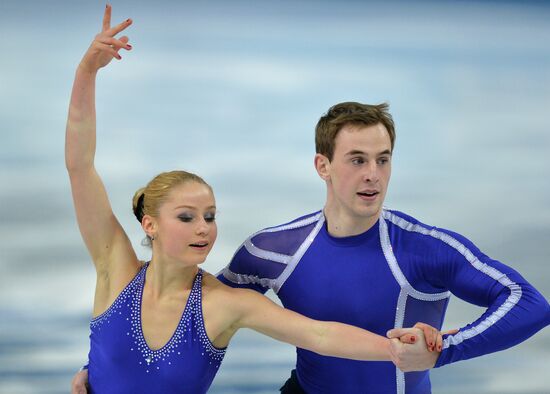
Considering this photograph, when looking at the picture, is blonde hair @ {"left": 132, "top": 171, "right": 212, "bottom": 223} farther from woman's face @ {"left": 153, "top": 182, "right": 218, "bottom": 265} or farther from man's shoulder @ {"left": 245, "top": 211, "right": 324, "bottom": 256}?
man's shoulder @ {"left": 245, "top": 211, "right": 324, "bottom": 256}

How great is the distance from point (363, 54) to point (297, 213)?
2.73 metres

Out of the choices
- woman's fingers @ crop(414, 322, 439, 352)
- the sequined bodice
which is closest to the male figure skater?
woman's fingers @ crop(414, 322, 439, 352)

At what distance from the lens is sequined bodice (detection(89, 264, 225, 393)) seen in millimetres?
3430

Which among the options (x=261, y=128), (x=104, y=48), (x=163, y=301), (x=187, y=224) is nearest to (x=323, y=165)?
(x=187, y=224)

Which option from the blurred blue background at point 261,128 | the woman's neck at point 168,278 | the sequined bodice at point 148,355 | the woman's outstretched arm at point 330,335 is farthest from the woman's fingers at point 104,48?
the blurred blue background at point 261,128

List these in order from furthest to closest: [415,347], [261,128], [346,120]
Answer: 1. [261,128]
2. [346,120]
3. [415,347]

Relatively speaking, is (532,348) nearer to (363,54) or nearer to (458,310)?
(458,310)

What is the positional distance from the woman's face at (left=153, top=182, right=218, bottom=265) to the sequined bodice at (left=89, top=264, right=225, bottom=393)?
159mm

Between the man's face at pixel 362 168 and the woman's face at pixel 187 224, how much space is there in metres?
0.47

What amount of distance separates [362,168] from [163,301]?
2.63 ft

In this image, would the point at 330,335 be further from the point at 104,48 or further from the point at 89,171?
the point at 104,48

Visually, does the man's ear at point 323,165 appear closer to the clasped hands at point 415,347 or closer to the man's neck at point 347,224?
the man's neck at point 347,224

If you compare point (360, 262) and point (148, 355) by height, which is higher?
point (360, 262)

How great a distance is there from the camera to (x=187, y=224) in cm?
342
